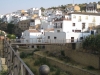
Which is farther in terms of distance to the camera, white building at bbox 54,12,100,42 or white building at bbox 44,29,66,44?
white building at bbox 54,12,100,42

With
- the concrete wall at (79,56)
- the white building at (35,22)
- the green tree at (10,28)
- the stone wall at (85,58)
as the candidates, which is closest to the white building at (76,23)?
the concrete wall at (79,56)

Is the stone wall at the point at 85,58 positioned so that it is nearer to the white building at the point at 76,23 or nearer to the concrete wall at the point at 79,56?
the concrete wall at the point at 79,56

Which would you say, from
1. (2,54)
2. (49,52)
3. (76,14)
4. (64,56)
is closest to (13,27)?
(76,14)

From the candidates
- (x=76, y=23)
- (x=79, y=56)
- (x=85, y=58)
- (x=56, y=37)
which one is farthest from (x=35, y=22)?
(x=85, y=58)

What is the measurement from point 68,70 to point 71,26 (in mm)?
12379

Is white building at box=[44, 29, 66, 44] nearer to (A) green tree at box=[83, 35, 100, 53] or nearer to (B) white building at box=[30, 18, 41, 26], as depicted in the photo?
(A) green tree at box=[83, 35, 100, 53]

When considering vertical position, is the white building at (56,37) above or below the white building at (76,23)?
below

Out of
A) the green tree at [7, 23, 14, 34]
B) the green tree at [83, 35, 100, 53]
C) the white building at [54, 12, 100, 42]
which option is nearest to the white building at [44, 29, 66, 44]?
the white building at [54, 12, 100, 42]

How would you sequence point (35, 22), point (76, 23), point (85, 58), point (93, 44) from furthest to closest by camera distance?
point (35, 22) < point (76, 23) < point (85, 58) < point (93, 44)

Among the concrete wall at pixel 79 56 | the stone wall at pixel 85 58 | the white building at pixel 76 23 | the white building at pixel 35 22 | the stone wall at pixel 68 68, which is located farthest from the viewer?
the white building at pixel 35 22

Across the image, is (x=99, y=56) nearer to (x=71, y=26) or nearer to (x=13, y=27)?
(x=71, y=26)

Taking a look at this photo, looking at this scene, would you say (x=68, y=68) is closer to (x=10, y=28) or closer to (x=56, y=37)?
(x=56, y=37)

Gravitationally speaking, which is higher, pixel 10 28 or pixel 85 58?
pixel 10 28

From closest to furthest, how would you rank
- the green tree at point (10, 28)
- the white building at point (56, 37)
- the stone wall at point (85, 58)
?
the stone wall at point (85, 58) < the white building at point (56, 37) < the green tree at point (10, 28)
